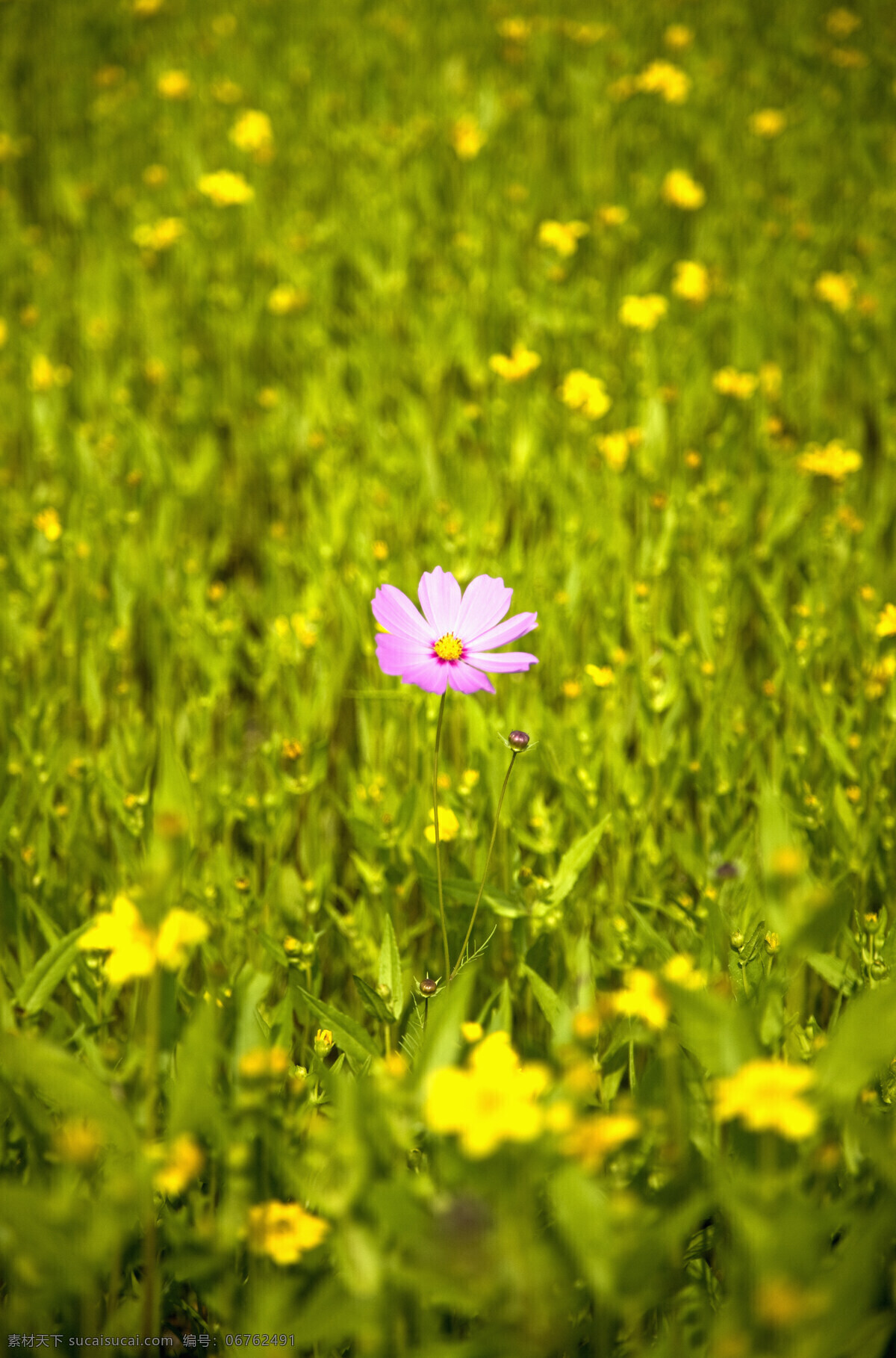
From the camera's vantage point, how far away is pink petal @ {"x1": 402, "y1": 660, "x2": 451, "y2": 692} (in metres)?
0.76

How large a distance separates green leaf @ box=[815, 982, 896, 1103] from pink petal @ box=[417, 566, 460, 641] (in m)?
0.44

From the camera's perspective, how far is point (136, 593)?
1628 millimetres

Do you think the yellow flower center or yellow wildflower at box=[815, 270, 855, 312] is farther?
yellow wildflower at box=[815, 270, 855, 312]

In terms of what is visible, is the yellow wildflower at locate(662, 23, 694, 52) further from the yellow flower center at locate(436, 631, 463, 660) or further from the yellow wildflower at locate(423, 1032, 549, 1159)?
the yellow wildflower at locate(423, 1032, 549, 1159)

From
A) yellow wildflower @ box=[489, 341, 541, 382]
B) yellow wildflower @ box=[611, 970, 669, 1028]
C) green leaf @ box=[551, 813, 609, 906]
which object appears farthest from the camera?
yellow wildflower @ box=[489, 341, 541, 382]

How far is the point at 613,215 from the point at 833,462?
1.16 m

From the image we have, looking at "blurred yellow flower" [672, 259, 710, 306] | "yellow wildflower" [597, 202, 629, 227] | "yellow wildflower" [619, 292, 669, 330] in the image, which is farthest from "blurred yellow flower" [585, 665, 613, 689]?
"yellow wildflower" [597, 202, 629, 227]

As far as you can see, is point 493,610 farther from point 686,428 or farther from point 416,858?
point 686,428

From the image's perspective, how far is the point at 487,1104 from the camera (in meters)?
0.52

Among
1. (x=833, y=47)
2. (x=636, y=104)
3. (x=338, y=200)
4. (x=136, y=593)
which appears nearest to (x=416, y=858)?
(x=136, y=593)

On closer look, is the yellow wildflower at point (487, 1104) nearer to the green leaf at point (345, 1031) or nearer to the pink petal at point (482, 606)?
the green leaf at point (345, 1031)

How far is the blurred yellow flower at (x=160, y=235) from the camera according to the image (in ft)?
8.12

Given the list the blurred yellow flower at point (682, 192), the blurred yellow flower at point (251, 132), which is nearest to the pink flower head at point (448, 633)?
the blurred yellow flower at point (682, 192)

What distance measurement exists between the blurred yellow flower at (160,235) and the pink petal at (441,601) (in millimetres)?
2033
